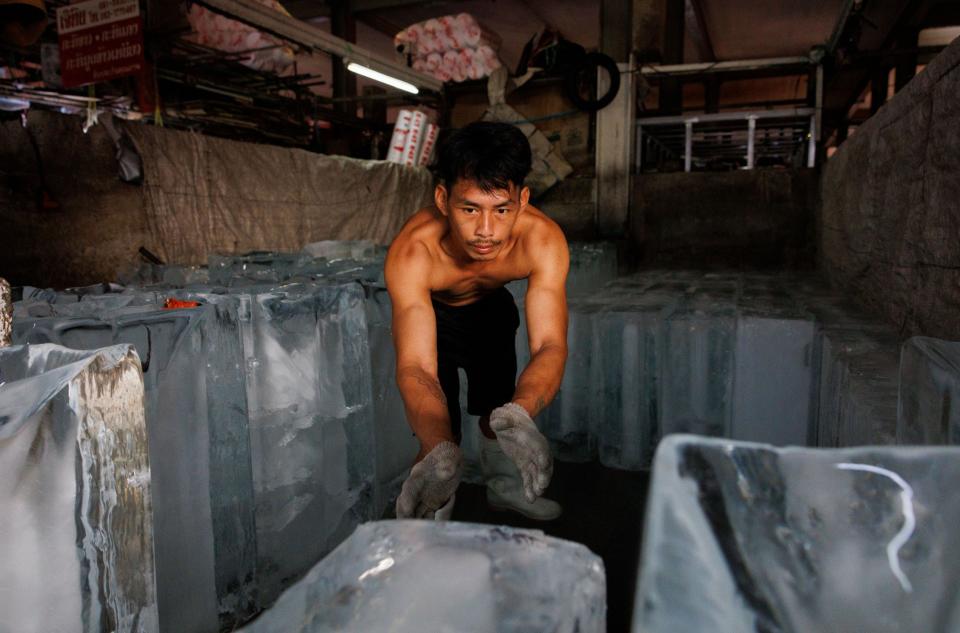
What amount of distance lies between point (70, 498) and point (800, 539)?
1214 millimetres

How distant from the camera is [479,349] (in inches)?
127

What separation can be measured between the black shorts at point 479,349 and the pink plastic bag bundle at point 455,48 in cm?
709

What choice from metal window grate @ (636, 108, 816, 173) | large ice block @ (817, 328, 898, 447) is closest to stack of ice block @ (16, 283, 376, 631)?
large ice block @ (817, 328, 898, 447)

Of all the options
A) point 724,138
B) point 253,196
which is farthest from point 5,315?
point 724,138

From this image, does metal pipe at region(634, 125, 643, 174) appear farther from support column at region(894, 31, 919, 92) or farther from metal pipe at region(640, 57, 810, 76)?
support column at region(894, 31, 919, 92)

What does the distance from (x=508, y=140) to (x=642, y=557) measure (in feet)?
6.49

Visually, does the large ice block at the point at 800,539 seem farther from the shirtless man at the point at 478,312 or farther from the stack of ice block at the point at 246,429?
the stack of ice block at the point at 246,429

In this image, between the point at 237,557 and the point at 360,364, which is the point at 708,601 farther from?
the point at 360,364

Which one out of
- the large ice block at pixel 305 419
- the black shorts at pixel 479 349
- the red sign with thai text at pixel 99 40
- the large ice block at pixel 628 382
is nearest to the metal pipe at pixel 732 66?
the large ice block at pixel 628 382

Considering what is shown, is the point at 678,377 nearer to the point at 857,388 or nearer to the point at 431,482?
the point at 857,388

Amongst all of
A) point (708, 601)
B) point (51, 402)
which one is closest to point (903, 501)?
point (708, 601)

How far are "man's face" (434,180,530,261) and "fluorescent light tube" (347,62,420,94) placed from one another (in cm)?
586

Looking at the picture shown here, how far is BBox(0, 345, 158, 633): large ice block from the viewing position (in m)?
1.12

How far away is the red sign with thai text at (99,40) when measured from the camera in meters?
5.29
